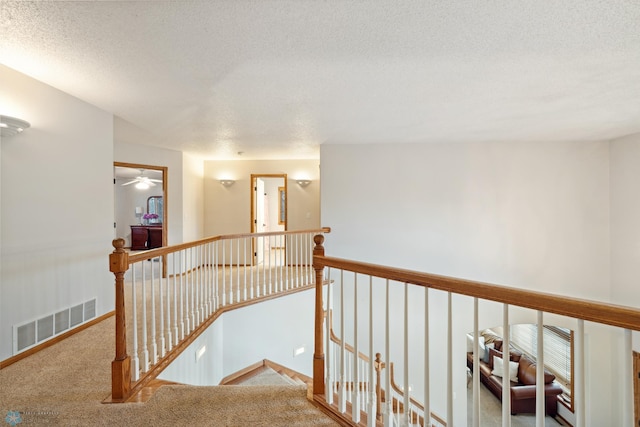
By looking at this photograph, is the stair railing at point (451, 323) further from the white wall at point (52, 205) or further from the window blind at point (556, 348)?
the window blind at point (556, 348)

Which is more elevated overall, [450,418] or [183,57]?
[183,57]

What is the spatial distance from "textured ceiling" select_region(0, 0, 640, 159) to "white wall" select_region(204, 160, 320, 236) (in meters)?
2.51

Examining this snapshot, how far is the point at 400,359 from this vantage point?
455cm

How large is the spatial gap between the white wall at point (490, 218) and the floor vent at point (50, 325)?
3282 millimetres

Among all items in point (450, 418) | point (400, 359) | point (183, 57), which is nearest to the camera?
point (450, 418)

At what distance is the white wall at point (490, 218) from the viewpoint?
464 centimetres

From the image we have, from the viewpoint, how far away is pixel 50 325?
2.61 metres

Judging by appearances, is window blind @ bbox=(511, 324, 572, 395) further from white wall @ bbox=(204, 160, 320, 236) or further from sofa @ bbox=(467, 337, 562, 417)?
white wall @ bbox=(204, 160, 320, 236)

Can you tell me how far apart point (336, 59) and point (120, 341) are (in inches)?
101

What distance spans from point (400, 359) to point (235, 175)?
4886 mm

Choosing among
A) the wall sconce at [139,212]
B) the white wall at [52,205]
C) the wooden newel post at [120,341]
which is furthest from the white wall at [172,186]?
the wall sconce at [139,212]

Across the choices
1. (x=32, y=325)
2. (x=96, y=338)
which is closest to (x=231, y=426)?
(x=96, y=338)

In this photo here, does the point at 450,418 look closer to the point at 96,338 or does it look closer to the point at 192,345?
the point at 192,345

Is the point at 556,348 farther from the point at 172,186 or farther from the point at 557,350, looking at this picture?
the point at 172,186
